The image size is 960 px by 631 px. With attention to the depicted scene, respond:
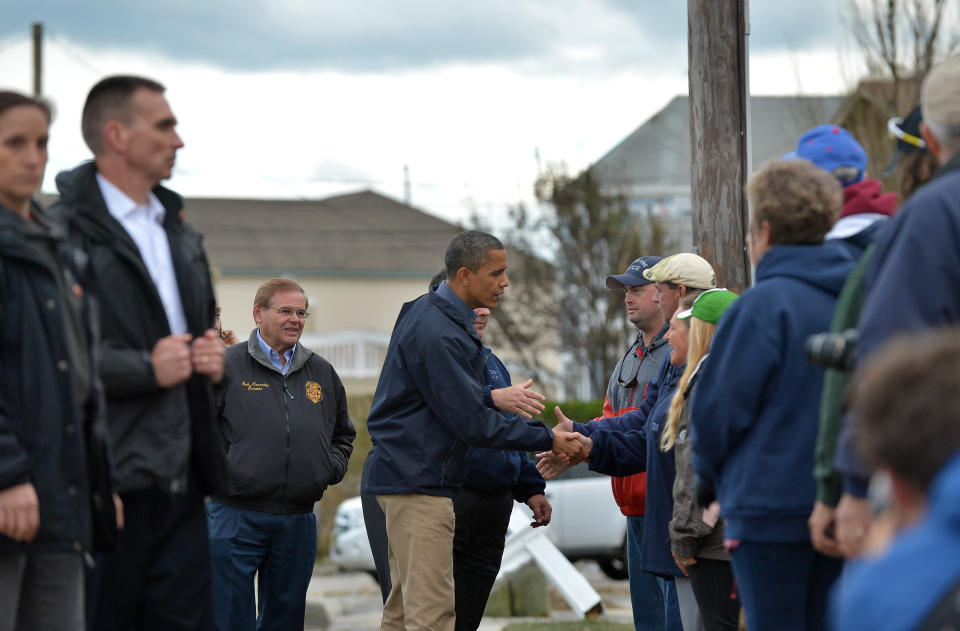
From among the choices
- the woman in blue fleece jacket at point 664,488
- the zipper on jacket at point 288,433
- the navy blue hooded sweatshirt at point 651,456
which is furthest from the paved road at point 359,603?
the woman in blue fleece jacket at point 664,488

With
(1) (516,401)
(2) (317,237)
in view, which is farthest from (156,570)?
(2) (317,237)

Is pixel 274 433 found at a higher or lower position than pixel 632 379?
lower

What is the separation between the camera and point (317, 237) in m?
44.4

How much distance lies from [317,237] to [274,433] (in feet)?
125

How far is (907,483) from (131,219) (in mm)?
2791

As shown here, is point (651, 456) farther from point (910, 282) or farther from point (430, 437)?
point (910, 282)

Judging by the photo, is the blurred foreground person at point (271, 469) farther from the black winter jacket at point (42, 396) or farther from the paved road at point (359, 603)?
the paved road at point (359, 603)

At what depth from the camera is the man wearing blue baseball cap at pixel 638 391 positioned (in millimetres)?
6566

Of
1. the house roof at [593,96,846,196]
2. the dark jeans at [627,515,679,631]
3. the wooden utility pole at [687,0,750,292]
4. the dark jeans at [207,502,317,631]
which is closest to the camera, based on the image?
the dark jeans at [207,502,317,631]

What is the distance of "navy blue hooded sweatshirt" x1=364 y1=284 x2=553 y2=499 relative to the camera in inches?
232

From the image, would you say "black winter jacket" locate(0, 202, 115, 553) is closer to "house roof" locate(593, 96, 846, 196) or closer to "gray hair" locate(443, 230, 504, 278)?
"gray hair" locate(443, 230, 504, 278)

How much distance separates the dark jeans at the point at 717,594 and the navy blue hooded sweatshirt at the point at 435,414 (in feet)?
4.30

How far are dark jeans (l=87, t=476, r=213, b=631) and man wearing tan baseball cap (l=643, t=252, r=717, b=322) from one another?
3.04 meters

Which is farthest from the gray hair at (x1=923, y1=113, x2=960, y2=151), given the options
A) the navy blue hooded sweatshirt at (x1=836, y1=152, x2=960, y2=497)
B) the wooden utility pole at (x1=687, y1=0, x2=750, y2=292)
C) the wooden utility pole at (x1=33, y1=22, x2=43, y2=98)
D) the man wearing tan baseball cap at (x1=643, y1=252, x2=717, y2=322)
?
the wooden utility pole at (x1=33, y1=22, x2=43, y2=98)
